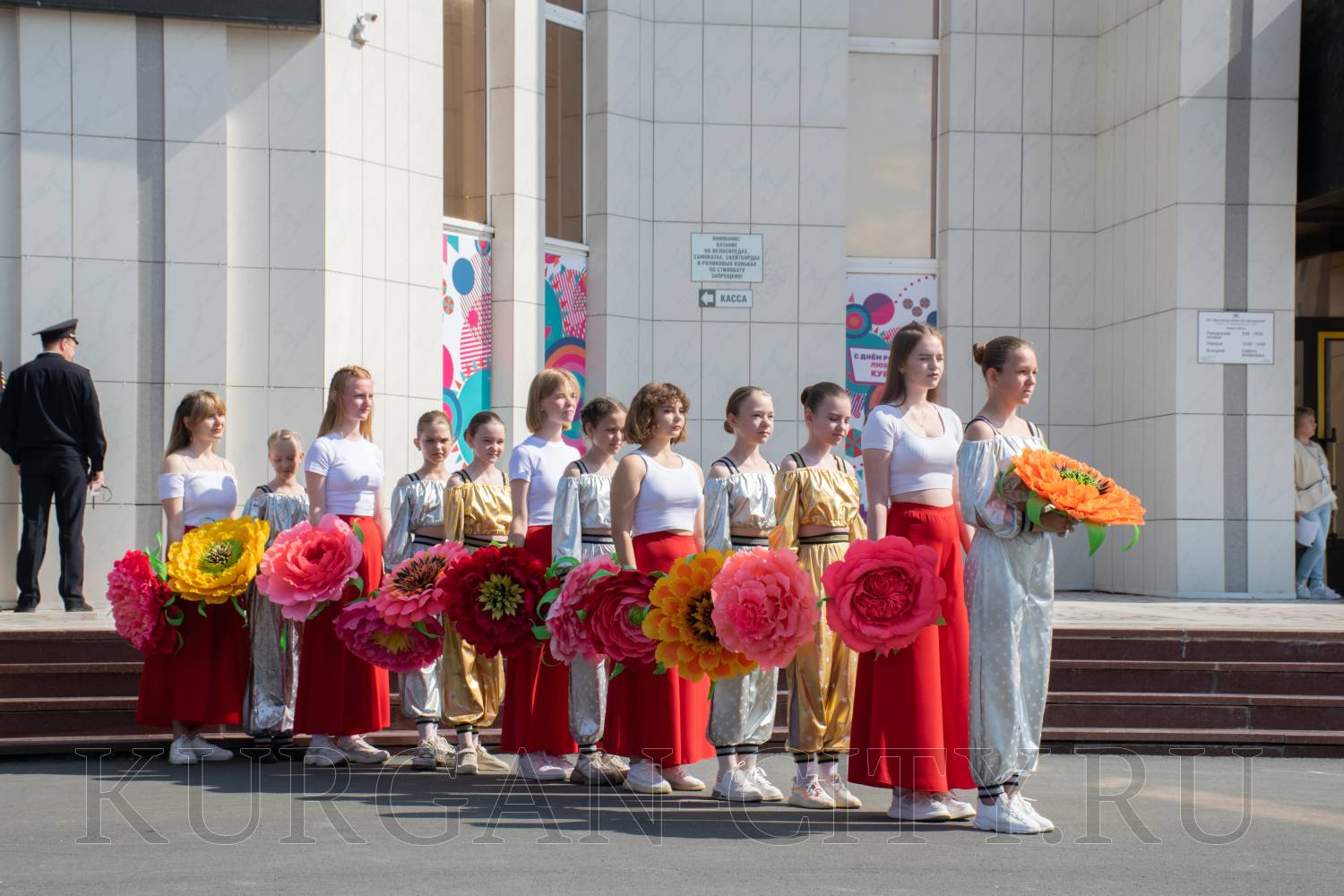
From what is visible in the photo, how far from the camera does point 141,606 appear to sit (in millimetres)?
8555

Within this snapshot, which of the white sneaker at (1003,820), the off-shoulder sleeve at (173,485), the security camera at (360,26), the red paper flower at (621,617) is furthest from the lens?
the security camera at (360,26)

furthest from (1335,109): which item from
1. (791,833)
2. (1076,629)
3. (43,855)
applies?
(43,855)

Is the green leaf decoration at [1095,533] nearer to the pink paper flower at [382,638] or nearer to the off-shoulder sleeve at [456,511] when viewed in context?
the pink paper flower at [382,638]

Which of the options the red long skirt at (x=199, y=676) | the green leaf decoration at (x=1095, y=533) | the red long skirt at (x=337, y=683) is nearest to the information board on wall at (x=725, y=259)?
the red long skirt at (x=337, y=683)

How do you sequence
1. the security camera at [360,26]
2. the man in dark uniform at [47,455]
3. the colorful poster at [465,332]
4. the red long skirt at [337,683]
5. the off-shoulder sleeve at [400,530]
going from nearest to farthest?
1. the red long skirt at [337,683]
2. the off-shoulder sleeve at [400,530]
3. the man in dark uniform at [47,455]
4. the security camera at [360,26]
5. the colorful poster at [465,332]

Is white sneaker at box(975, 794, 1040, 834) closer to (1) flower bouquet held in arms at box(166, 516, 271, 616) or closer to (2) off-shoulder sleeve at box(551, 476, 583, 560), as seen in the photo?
(2) off-shoulder sleeve at box(551, 476, 583, 560)

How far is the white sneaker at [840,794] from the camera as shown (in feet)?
22.9

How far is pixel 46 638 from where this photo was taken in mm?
9305

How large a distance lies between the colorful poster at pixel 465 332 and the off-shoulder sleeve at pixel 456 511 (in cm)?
563

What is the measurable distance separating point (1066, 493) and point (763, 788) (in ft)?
6.61

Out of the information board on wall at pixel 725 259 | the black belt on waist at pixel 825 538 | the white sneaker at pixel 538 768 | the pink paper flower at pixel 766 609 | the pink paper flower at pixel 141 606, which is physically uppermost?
the information board on wall at pixel 725 259

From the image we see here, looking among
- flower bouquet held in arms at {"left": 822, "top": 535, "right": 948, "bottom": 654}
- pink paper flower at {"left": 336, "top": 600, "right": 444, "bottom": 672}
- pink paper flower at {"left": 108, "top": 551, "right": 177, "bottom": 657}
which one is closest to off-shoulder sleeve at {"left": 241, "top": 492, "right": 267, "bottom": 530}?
pink paper flower at {"left": 108, "top": 551, "right": 177, "bottom": 657}

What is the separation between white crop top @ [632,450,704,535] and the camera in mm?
7391

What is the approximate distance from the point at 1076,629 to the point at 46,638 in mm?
5903
